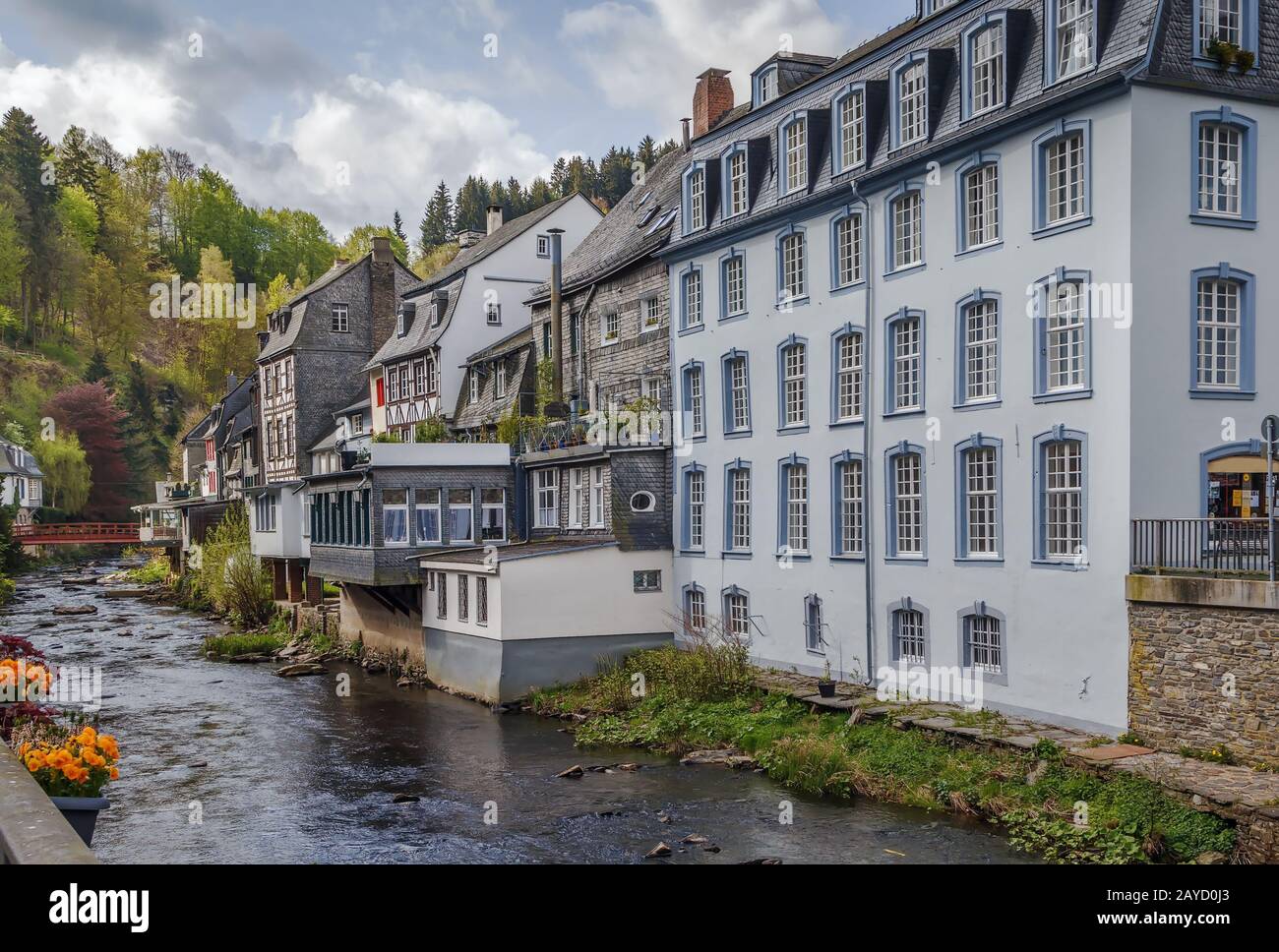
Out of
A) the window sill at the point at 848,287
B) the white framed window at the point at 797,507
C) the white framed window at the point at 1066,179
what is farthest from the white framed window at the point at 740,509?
the white framed window at the point at 1066,179

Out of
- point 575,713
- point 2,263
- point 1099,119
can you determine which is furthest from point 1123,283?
point 2,263

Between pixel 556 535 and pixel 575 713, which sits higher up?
pixel 556 535

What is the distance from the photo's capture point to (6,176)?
10275 centimetres

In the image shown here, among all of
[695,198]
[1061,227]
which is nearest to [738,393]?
[695,198]

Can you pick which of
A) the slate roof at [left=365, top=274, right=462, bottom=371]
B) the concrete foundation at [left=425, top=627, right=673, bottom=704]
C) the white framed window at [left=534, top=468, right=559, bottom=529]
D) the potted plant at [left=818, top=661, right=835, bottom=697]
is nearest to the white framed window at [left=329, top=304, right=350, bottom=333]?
the slate roof at [left=365, top=274, right=462, bottom=371]

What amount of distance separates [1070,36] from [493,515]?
69.1 ft

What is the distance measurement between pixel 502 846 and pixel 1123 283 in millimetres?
12951

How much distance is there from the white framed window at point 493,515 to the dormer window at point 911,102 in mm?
16507

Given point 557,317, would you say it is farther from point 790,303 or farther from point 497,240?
point 497,240

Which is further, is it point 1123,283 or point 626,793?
point 626,793

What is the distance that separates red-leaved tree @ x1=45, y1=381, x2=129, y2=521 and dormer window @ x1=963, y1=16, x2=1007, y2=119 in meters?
82.9

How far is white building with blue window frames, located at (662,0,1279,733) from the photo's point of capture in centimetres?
1961
